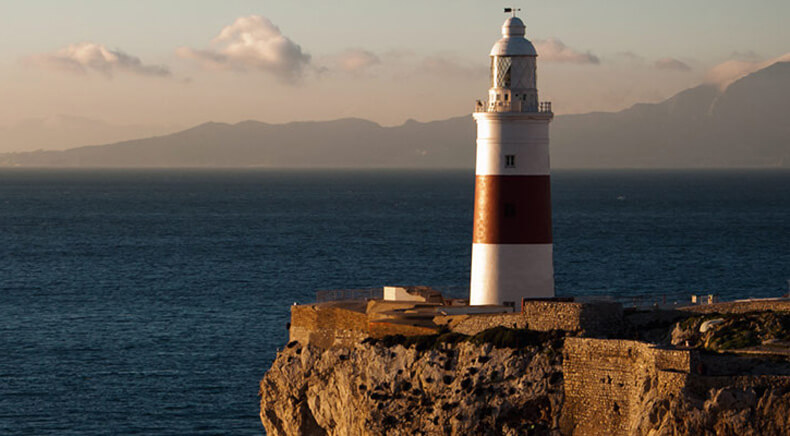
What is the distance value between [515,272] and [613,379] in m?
10.2

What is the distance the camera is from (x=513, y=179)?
138ft

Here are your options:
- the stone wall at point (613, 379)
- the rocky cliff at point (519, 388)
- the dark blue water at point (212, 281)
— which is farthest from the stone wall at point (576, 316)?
the dark blue water at point (212, 281)

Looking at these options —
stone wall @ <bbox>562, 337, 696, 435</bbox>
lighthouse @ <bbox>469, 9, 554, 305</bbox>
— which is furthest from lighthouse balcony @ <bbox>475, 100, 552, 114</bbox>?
stone wall @ <bbox>562, 337, 696, 435</bbox>

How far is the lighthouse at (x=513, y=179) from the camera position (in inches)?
1649

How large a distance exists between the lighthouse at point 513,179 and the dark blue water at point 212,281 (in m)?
7.61

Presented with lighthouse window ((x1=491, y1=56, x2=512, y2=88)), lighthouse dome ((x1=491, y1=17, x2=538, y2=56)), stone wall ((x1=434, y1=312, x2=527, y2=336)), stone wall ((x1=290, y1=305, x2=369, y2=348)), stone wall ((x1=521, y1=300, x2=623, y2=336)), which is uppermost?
lighthouse dome ((x1=491, y1=17, x2=538, y2=56))

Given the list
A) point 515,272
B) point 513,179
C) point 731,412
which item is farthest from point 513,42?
point 731,412

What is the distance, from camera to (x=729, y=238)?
464ft

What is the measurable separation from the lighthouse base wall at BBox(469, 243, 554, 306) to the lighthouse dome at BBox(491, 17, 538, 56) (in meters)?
6.24

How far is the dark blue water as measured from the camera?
5909 cm

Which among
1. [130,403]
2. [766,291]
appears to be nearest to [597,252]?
[766,291]

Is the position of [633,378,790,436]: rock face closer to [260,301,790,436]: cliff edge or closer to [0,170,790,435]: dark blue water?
[260,301,790,436]: cliff edge

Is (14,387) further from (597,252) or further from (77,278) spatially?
(597,252)

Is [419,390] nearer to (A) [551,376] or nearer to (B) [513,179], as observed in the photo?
(A) [551,376]
